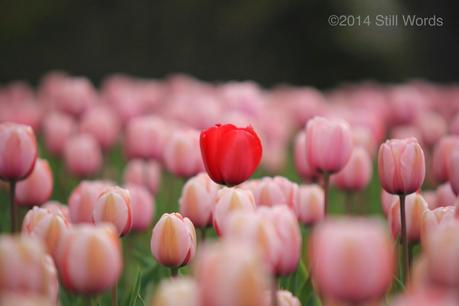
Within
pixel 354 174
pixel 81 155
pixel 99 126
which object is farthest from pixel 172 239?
pixel 99 126

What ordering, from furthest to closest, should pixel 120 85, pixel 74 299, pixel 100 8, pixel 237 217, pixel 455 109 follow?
pixel 100 8, pixel 120 85, pixel 455 109, pixel 74 299, pixel 237 217

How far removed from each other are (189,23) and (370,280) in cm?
703

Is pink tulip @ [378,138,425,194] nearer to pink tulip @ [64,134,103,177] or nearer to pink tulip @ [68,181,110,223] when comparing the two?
pink tulip @ [68,181,110,223]

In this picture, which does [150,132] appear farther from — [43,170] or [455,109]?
[455,109]

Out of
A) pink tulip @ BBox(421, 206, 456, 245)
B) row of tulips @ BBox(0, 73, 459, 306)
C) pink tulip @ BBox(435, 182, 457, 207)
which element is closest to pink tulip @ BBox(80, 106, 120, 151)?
row of tulips @ BBox(0, 73, 459, 306)

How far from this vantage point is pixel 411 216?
1.75 meters

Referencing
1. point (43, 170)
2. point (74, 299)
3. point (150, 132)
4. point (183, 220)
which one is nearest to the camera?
point (183, 220)

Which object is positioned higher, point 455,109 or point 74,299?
point 455,109

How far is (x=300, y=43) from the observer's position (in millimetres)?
7855

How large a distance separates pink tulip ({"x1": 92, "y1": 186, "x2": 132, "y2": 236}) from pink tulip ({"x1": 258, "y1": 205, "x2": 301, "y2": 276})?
0.41 metres

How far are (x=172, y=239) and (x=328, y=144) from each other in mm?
558

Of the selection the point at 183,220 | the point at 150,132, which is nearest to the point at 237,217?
the point at 183,220

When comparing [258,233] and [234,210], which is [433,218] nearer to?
[234,210]

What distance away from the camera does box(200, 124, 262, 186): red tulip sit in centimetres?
172
